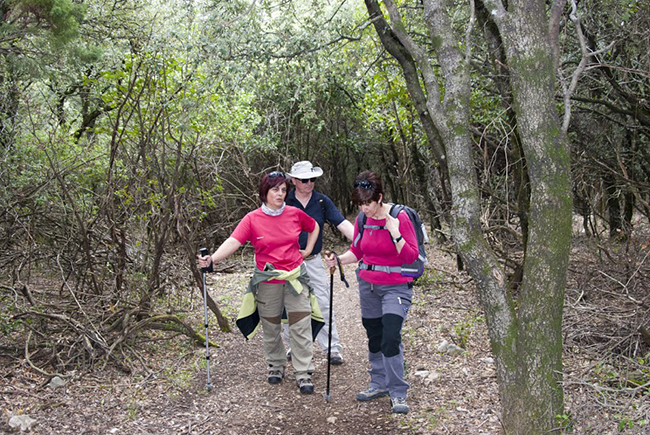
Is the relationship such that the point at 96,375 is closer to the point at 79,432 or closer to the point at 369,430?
the point at 79,432

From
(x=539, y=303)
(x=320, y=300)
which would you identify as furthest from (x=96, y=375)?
(x=539, y=303)

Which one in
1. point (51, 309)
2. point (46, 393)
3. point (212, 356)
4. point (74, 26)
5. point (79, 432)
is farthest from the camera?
point (74, 26)

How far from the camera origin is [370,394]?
5.25 metres

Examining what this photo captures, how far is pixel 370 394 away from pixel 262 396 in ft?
3.44

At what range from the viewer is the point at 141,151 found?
638 cm

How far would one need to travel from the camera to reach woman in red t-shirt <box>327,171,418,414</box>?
478 cm

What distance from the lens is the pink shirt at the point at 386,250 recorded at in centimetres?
477

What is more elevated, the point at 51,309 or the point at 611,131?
the point at 611,131

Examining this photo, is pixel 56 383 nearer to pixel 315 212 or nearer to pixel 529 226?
pixel 315 212

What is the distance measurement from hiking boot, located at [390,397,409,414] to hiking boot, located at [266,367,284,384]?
133 centimetres

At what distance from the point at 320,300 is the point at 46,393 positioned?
2707 mm

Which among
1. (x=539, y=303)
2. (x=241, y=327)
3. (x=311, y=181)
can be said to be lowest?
(x=241, y=327)

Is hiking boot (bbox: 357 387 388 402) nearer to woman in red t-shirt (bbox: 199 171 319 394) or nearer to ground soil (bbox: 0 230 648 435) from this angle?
ground soil (bbox: 0 230 648 435)

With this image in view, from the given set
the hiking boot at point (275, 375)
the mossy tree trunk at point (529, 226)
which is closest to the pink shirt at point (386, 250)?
the mossy tree trunk at point (529, 226)
